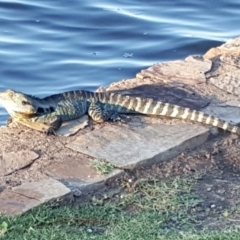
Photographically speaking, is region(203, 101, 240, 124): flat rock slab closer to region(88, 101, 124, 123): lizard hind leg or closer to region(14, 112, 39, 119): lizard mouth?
region(88, 101, 124, 123): lizard hind leg

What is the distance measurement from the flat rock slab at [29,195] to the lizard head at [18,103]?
1.38m

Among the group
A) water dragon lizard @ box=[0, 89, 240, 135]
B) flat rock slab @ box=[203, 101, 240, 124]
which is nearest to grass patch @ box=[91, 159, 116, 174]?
water dragon lizard @ box=[0, 89, 240, 135]

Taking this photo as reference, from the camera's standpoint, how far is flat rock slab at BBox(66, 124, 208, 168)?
23.3 feet

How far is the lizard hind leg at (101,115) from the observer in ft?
25.7

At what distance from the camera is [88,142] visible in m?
7.34

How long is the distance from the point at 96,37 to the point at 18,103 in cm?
632

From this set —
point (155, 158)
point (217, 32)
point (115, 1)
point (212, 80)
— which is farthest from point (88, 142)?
point (115, 1)

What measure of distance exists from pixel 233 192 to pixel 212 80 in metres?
2.08

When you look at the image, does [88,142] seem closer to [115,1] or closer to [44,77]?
[44,77]

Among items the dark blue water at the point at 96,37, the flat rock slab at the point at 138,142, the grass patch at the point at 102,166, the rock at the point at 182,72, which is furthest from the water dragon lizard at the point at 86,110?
the dark blue water at the point at 96,37

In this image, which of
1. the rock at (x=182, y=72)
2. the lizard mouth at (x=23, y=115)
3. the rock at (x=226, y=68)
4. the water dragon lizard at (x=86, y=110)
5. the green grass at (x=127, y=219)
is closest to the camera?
the green grass at (x=127, y=219)

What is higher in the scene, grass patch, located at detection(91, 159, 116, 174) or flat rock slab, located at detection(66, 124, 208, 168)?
flat rock slab, located at detection(66, 124, 208, 168)

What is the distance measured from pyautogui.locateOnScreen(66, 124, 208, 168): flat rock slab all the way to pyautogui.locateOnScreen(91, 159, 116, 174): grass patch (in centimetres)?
5

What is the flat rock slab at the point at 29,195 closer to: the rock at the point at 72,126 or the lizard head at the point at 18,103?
the rock at the point at 72,126
